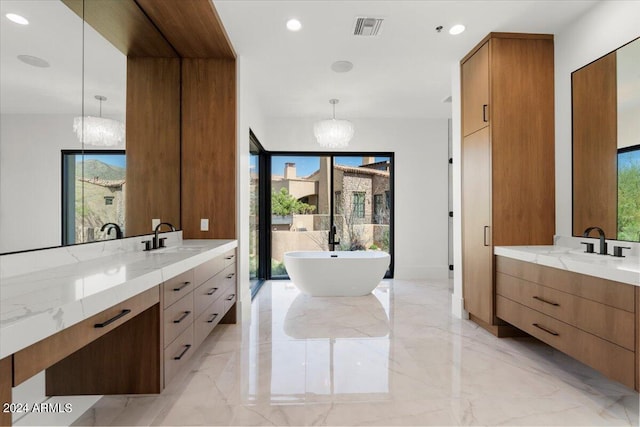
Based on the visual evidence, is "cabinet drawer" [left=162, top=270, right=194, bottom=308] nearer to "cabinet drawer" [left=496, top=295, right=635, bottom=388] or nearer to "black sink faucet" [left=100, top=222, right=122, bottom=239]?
"black sink faucet" [left=100, top=222, right=122, bottom=239]

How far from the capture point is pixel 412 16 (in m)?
2.51

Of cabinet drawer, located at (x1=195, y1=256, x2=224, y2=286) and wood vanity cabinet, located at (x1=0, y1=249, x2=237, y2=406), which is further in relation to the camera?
cabinet drawer, located at (x1=195, y1=256, x2=224, y2=286)

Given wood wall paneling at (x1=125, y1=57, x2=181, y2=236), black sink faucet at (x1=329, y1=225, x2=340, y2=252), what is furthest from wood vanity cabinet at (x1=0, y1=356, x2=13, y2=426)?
black sink faucet at (x1=329, y1=225, x2=340, y2=252)

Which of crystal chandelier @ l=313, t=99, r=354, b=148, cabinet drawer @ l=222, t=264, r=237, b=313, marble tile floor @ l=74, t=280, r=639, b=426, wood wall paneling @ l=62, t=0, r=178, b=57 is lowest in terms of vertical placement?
marble tile floor @ l=74, t=280, r=639, b=426

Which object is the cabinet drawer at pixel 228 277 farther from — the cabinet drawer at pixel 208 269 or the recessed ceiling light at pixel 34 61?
the recessed ceiling light at pixel 34 61

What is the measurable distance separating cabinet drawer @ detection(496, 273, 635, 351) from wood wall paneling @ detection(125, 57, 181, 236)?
298cm

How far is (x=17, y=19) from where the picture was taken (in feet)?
4.48

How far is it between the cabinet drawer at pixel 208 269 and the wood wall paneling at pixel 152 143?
0.61m

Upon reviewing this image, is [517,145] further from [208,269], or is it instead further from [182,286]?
[182,286]

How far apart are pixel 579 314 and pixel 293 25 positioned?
2925 mm

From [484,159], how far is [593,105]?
82 centimetres

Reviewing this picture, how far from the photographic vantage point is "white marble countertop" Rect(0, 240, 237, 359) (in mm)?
829

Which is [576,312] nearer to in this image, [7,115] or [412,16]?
[412,16]

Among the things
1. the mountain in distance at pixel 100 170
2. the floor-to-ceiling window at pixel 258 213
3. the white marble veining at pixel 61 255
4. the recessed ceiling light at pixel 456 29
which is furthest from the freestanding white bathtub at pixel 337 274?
the recessed ceiling light at pixel 456 29
